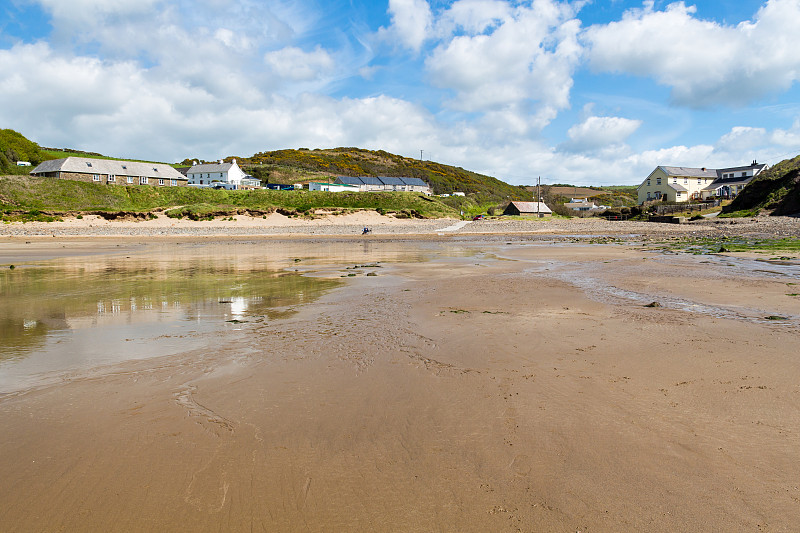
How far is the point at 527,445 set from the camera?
12.5 ft

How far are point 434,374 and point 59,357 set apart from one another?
18.0ft

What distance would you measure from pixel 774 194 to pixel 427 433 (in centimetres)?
5726

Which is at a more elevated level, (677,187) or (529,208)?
(677,187)

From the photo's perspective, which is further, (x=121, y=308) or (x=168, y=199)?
(x=168, y=199)

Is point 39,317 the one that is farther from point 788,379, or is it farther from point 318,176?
point 318,176

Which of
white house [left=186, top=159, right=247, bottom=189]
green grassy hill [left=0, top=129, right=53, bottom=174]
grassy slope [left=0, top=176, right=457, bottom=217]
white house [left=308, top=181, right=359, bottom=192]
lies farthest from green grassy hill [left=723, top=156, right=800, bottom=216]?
green grassy hill [left=0, top=129, right=53, bottom=174]

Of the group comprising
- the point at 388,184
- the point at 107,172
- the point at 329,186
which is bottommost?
the point at 329,186

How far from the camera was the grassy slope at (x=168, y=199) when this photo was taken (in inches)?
1923

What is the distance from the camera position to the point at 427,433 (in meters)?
4.10

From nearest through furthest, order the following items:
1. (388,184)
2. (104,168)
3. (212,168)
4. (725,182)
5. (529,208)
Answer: (104,168) < (529,208) < (725,182) < (212,168) < (388,184)

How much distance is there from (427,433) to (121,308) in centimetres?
899

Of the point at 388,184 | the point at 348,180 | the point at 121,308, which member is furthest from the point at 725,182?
the point at 121,308

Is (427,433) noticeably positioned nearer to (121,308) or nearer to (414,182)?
(121,308)

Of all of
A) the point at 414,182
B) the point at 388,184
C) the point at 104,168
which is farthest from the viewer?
the point at 414,182
